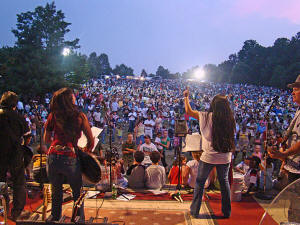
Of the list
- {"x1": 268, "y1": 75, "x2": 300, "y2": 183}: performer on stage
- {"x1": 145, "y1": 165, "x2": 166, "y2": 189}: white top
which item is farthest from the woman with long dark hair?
{"x1": 145, "y1": 165, "x2": 166, "y2": 189}: white top

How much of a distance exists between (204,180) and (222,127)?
2.64 feet

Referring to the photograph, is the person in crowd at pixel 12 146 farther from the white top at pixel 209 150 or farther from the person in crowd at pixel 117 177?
the white top at pixel 209 150

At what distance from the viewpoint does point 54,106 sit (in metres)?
2.96

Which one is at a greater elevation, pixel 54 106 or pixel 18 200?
pixel 54 106

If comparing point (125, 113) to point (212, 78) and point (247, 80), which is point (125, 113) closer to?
point (247, 80)

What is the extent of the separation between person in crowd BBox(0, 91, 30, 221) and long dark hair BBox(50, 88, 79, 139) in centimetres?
110

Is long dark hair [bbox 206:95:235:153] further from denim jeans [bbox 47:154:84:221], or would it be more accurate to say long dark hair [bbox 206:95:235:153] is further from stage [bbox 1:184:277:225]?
denim jeans [bbox 47:154:84:221]

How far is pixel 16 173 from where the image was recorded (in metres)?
3.76

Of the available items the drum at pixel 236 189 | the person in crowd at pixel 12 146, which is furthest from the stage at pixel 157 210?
the person in crowd at pixel 12 146

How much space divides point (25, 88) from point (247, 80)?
57337 millimetres

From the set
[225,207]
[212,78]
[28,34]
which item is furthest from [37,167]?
[212,78]

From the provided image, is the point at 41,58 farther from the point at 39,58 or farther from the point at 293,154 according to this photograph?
the point at 293,154

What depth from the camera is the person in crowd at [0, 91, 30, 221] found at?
3.65 metres

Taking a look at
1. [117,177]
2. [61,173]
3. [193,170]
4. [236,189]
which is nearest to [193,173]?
[193,170]
